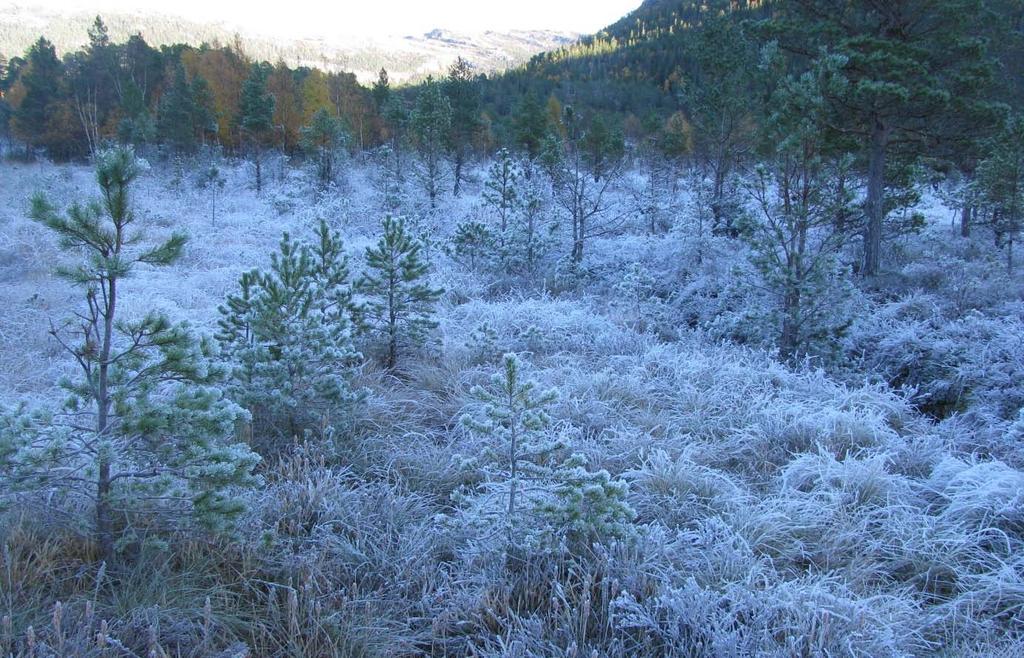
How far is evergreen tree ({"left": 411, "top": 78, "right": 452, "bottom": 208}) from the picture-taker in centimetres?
1797

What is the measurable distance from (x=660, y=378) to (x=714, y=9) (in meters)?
11.6

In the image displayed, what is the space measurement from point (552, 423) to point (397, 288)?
7.62ft

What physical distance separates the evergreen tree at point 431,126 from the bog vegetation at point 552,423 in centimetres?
622

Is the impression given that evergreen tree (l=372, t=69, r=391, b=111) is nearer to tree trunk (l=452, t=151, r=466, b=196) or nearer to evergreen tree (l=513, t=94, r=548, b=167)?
evergreen tree (l=513, t=94, r=548, b=167)

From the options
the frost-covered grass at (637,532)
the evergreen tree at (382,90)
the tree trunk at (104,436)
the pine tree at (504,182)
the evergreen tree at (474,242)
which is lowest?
the frost-covered grass at (637,532)

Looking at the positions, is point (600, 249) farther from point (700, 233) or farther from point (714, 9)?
point (714, 9)

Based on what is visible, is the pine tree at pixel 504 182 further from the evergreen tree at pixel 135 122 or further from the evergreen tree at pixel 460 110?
the evergreen tree at pixel 135 122

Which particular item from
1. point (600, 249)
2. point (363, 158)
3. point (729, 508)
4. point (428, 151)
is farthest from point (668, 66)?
→ point (729, 508)

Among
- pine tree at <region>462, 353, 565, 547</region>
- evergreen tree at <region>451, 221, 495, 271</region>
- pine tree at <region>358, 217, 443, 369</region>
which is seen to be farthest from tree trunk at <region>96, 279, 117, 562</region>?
evergreen tree at <region>451, 221, 495, 271</region>

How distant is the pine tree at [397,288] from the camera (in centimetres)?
607

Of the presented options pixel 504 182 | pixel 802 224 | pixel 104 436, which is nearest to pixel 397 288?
pixel 104 436

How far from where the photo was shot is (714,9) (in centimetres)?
1399

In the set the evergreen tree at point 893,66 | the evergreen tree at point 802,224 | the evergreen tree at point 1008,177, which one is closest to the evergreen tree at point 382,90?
the evergreen tree at point 893,66

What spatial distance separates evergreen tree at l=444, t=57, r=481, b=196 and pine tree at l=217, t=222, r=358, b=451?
17.8 metres
